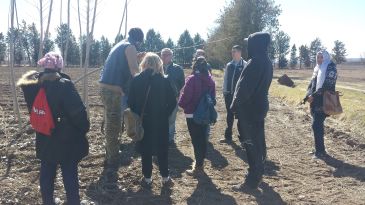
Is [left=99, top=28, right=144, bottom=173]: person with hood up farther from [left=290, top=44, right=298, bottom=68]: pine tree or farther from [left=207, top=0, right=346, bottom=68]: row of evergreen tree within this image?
[left=290, top=44, right=298, bottom=68]: pine tree

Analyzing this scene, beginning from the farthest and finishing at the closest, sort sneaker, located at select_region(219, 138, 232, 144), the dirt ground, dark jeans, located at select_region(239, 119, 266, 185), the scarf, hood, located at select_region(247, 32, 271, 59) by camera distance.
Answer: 1. sneaker, located at select_region(219, 138, 232, 144)
2. the scarf
3. dark jeans, located at select_region(239, 119, 266, 185)
4. hood, located at select_region(247, 32, 271, 59)
5. the dirt ground

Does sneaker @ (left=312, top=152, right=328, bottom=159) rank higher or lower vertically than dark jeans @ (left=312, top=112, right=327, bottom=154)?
lower

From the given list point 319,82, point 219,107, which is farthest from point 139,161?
point 219,107

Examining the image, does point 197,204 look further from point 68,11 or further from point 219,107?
point 219,107

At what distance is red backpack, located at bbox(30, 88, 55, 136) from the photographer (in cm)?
437

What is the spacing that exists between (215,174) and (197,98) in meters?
1.25

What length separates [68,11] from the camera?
888 cm

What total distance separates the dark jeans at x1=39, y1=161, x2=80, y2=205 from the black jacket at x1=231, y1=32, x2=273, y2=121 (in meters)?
2.44

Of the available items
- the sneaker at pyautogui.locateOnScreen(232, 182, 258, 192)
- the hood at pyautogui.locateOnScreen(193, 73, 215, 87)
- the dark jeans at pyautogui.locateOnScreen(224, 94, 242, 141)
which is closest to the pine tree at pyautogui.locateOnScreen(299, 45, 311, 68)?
the dark jeans at pyautogui.locateOnScreen(224, 94, 242, 141)

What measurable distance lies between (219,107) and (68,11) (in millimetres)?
7896

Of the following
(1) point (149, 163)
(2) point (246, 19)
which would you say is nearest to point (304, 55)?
(2) point (246, 19)

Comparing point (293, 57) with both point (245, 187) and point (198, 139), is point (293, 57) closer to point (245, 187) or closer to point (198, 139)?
point (198, 139)

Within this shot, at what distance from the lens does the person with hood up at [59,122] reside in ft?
14.3

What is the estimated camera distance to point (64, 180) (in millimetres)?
4672
